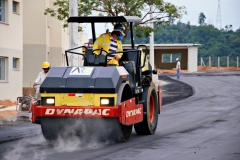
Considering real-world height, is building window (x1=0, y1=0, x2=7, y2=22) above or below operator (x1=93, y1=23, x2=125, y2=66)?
above

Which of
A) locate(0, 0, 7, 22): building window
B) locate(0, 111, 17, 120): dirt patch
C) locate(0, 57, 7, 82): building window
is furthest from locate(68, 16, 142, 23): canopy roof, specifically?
locate(0, 0, 7, 22): building window

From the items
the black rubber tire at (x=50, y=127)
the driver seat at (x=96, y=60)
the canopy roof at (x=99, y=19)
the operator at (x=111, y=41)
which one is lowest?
the black rubber tire at (x=50, y=127)

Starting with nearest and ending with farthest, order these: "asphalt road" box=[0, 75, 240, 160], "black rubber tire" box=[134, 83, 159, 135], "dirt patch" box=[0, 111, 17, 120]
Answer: "asphalt road" box=[0, 75, 240, 160] → "black rubber tire" box=[134, 83, 159, 135] → "dirt patch" box=[0, 111, 17, 120]

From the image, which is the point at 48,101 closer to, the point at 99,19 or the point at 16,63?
the point at 99,19

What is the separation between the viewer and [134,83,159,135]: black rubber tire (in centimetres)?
1405

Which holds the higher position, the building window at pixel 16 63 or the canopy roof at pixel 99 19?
the canopy roof at pixel 99 19

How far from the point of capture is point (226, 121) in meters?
18.0

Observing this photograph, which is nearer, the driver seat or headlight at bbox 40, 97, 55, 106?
headlight at bbox 40, 97, 55, 106

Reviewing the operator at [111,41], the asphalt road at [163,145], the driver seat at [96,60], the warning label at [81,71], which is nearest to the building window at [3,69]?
the asphalt road at [163,145]

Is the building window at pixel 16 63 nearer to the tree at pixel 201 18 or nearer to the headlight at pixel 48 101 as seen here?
the headlight at pixel 48 101

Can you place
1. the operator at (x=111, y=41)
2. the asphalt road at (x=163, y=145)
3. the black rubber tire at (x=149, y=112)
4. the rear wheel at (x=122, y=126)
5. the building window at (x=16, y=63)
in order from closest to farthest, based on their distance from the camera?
the asphalt road at (x=163, y=145), the rear wheel at (x=122, y=126), the operator at (x=111, y=41), the black rubber tire at (x=149, y=112), the building window at (x=16, y=63)

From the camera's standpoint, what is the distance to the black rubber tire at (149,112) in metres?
14.1

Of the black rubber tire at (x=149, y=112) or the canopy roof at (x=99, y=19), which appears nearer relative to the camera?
the canopy roof at (x=99, y=19)

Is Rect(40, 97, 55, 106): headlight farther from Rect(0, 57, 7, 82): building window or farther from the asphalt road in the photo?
Rect(0, 57, 7, 82): building window
